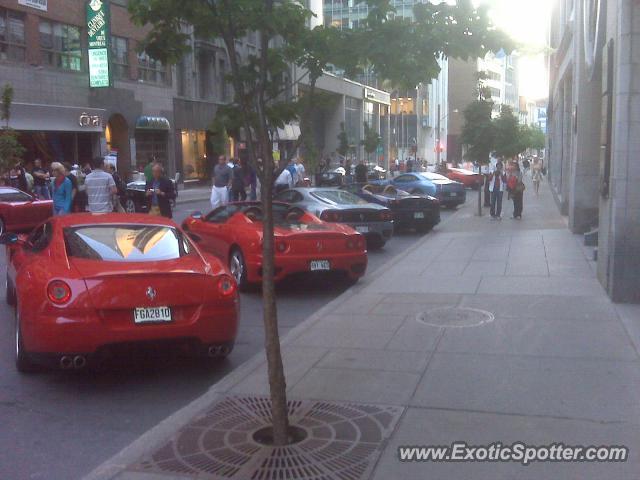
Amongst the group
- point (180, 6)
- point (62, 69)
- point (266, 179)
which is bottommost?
point (266, 179)

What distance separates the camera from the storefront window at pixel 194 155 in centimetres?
4359

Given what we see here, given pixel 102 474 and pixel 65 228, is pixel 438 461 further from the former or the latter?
pixel 65 228

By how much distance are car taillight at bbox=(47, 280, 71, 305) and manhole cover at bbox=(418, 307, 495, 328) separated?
4011 millimetres

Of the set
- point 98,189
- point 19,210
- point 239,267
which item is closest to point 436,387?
point 239,267

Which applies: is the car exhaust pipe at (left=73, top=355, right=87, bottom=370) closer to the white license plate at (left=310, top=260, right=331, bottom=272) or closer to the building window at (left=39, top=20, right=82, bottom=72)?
A: the white license plate at (left=310, top=260, right=331, bottom=272)

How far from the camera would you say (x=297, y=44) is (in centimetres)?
561

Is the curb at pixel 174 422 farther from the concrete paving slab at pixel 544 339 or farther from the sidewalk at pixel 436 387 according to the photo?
the concrete paving slab at pixel 544 339

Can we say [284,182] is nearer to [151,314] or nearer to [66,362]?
[151,314]

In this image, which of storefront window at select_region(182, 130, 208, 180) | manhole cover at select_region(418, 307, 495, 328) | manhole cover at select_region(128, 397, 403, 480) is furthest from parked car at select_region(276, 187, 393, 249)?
storefront window at select_region(182, 130, 208, 180)

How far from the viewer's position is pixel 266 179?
5105 millimetres

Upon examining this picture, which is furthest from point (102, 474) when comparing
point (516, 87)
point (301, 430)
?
point (516, 87)

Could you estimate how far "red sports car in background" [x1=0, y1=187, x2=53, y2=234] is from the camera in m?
17.9

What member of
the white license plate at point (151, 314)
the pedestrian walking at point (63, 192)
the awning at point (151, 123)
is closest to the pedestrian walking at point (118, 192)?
the pedestrian walking at point (63, 192)

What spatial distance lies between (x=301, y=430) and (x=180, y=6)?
122 inches
